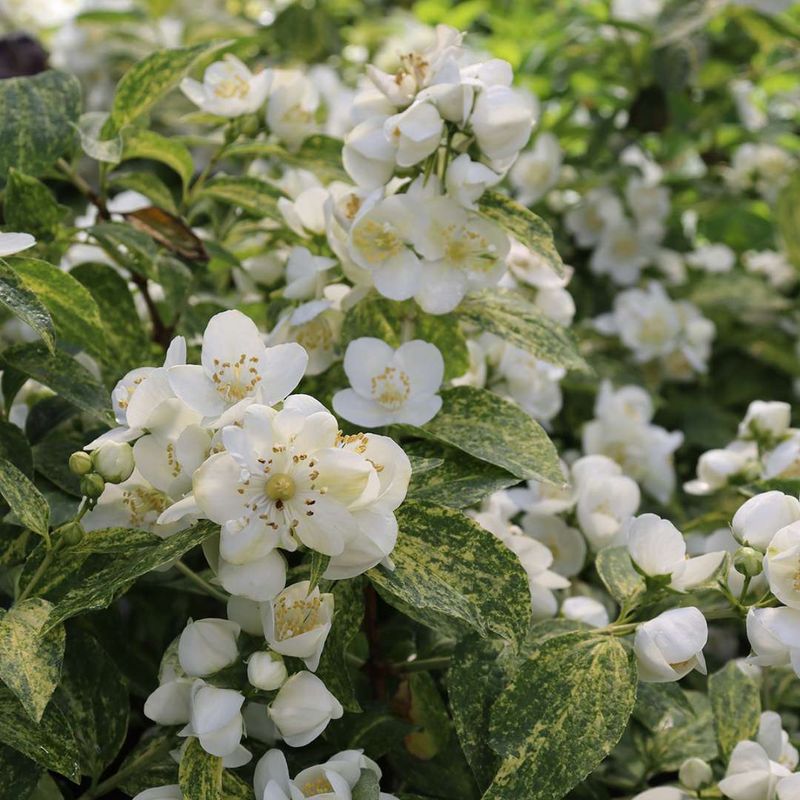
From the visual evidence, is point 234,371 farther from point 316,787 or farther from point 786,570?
point 786,570

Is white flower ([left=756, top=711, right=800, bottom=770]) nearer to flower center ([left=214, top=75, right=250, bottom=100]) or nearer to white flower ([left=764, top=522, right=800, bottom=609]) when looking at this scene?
white flower ([left=764, top=522, right=800, bottom=609])

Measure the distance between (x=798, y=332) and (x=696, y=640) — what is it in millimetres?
1343

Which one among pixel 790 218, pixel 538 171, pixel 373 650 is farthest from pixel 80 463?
pixel 790 218

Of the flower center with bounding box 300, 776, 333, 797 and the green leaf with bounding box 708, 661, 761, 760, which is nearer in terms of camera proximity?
the flower center with bounding box 300, 776, 333, 797

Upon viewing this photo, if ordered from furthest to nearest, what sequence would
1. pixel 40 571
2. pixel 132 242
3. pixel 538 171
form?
pixel 538 171 → pixel 132 242 → pixel 40 571

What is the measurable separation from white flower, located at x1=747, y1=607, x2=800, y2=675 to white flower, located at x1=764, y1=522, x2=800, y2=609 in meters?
0.01

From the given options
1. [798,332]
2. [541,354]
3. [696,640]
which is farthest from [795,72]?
[696,640]

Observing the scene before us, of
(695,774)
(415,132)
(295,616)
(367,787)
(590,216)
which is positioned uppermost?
(415,132)

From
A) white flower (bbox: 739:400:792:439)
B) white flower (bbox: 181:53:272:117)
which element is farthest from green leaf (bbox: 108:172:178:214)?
white flower (bbox: 739:400:792:439)

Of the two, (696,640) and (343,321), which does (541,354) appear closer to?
(343,321)

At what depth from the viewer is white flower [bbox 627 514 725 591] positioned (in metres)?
0.90

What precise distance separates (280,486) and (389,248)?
1.14ft

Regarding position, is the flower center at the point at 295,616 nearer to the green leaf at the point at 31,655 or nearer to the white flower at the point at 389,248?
the green leaf at the point at 31,655

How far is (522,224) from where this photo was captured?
106 cm
